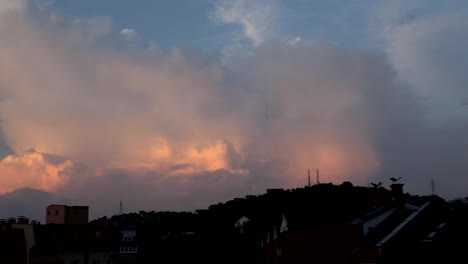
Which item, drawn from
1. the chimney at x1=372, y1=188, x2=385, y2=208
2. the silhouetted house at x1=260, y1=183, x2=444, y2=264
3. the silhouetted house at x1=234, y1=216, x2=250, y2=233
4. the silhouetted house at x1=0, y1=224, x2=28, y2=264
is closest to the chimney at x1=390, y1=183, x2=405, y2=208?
the silhouetted house at x1=260, y1=183, x2=444, y2=264

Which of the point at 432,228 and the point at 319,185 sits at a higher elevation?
the point at 319,185

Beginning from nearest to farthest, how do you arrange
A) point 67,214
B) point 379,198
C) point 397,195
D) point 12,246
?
point 397,195 < point 379,198 < point 12,246 < point 67,214

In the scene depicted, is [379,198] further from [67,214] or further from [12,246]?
[67,214]

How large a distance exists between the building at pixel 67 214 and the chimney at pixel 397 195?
257 feet

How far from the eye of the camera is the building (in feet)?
395

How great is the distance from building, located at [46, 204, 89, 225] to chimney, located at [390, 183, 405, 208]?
257 feet

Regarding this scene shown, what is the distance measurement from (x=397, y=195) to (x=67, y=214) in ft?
260

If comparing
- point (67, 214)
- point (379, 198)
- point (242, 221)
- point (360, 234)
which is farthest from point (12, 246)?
point (360, 234)

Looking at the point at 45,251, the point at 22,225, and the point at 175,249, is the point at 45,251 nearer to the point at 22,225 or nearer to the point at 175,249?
the point at 22,225

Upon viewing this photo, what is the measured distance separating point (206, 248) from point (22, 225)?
34.8m

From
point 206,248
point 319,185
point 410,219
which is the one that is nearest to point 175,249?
point 206,248

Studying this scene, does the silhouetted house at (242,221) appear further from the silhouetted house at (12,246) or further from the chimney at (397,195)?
the chimney at (397,195)

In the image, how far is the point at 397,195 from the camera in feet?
196

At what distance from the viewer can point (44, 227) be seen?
102m
